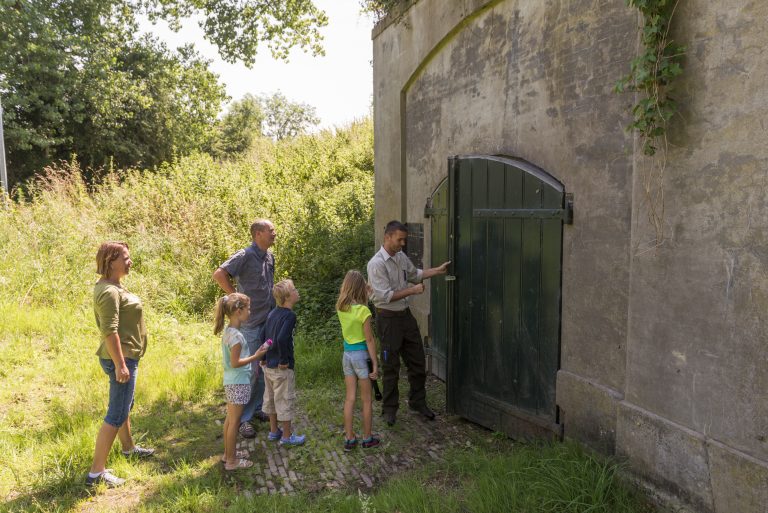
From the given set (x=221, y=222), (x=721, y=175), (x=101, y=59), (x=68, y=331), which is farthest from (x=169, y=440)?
(x=101, y=59)

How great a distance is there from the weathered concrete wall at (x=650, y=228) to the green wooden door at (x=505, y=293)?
16 cm

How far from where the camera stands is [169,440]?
515 centimetres

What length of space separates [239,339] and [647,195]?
3189mm

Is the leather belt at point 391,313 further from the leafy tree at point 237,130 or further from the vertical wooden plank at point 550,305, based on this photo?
the leafy tree at point 237,130

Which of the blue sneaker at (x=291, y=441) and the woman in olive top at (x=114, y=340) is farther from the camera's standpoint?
the blue sneaker at (x=291, y=441)

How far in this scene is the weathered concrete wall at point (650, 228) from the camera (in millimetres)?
2904

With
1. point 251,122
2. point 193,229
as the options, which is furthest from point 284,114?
point 193,229

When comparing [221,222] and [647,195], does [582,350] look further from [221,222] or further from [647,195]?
[221,222]

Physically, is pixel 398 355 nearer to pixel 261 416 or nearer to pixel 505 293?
pixel 505 293

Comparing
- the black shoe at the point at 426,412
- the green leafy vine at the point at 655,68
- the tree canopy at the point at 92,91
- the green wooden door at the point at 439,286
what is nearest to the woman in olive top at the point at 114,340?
the black shoe at the point at 426,412

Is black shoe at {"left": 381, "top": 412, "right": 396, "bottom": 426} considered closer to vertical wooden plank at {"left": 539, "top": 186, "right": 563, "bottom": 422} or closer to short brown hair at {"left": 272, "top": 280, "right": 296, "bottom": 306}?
vertical wooden plank at {"left": 539, "top": 186, "right": 563, "bottom": 422}

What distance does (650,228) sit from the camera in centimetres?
349

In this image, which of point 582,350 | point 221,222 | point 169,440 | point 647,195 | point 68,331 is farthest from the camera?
point 221,222

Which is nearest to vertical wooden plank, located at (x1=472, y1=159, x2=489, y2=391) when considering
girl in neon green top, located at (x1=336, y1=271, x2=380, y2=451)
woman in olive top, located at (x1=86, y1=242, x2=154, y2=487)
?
girl in neon green top, located at (x1=336, y1=271, x2=380, y2=451)
